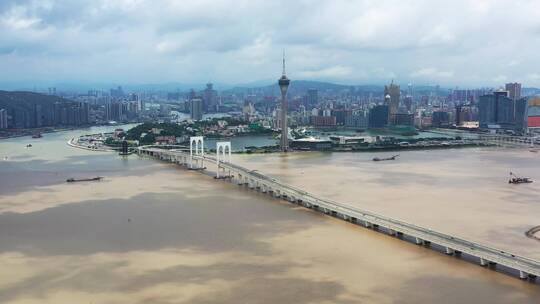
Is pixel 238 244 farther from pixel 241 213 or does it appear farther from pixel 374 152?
pixel 374 152

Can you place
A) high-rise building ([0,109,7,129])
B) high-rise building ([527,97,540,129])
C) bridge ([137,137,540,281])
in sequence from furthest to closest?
high-rise building ([0,109,7,129]) < high-rise building ([527,97,540,129]) < bridge ([137,137,540,281])

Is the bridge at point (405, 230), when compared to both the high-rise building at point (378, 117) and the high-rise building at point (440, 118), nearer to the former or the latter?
the high-rise building at point (378, 117)

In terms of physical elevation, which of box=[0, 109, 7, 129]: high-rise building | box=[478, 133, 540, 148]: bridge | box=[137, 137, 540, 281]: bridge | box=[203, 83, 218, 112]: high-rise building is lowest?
box=[137, 137, 540, 281]: bridge

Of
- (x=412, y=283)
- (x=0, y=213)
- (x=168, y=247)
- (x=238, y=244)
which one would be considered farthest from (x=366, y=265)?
(x=0, y=213)

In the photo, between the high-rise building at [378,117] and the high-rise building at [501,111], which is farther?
the high-rise building at [378,117]

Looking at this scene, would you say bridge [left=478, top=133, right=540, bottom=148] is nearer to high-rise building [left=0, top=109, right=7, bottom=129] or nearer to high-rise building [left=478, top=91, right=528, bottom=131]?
high-rise building [left=478, top=91, right=528, bottom=131]

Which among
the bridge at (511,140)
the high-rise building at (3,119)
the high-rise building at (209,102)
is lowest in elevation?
the bridge at (511,140)

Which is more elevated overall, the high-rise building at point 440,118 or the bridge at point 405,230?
the high-rise building at point 440,118

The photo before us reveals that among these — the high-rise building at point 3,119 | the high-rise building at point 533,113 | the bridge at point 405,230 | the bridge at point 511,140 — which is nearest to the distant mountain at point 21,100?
the high-rise building at point 3,119

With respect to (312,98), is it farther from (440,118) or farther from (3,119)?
(3,119)

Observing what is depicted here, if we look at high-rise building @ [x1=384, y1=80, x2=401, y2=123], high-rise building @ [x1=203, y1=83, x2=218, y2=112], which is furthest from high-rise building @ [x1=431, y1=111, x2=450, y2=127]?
high-rise building @ [x1=203, y1=83, x2=218, y2=112]

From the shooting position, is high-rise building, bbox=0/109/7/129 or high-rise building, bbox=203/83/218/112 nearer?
high-rise building, bbox=0/109/7/129
